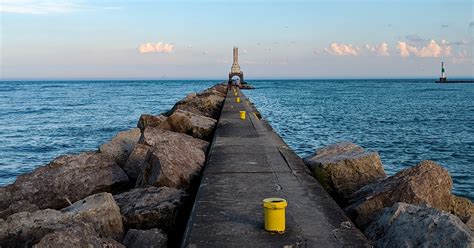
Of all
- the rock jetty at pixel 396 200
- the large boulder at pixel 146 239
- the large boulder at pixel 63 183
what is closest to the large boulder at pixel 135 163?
the large boulder at pixel 63 183

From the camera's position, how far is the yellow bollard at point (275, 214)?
13.3 ft

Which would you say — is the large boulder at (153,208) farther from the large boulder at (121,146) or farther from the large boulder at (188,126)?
the large boulder at (188,126)

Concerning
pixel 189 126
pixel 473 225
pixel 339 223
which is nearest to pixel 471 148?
pixel 189 126

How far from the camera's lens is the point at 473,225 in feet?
19.3

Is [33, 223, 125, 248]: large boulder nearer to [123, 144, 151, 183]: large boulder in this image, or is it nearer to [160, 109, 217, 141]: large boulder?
[123, 144, 151, 183]: large boulder

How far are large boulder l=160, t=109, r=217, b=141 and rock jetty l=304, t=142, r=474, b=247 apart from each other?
3840mm

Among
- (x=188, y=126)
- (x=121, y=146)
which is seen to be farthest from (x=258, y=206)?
(x=188, y=126)

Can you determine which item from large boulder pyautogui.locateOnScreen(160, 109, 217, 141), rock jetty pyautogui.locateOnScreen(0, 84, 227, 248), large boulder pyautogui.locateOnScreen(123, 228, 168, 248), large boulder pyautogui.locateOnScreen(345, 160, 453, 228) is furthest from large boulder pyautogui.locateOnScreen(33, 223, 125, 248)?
large boulder pyautogui.locateOnScreen(160, 109, 217, 141)

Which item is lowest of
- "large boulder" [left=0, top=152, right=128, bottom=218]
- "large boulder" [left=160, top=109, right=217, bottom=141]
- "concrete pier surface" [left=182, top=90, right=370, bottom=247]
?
"large boulder" [left=0, top=152, right=128, bottom=218]

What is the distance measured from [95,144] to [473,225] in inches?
601

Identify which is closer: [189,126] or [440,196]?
[440,196]

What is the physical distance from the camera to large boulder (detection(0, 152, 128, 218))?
22.8 feet

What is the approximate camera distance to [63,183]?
713 cm

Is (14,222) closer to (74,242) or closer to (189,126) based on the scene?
(74,242)
